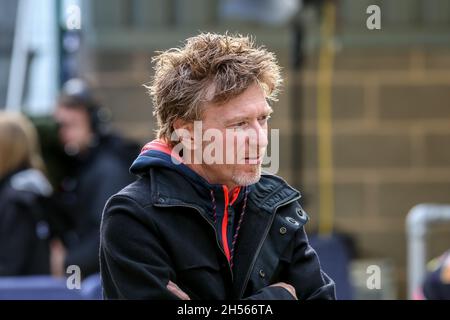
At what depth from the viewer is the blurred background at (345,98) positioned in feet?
22.1

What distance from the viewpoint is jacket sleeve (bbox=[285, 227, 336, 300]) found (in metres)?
2.37

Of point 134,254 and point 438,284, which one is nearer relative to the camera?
point 134,254

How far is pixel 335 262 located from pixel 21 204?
170 cm

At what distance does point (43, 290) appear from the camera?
474 cm

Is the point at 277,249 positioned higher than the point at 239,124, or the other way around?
the point at 239,124

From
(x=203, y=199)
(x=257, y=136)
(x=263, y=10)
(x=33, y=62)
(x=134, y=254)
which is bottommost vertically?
(x=134, y=254)

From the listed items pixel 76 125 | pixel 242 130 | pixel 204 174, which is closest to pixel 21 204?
pixel 76 125

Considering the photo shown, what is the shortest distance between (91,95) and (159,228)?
405 cm

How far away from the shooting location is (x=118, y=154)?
5879 millimetres

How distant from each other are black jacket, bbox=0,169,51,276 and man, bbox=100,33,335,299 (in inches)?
118

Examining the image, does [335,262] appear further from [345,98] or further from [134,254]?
[134,254]

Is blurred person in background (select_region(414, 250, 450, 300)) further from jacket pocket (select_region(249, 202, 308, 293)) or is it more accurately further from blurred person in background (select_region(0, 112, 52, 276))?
blurred person in background (select_region(0, 112, 52, 276))
